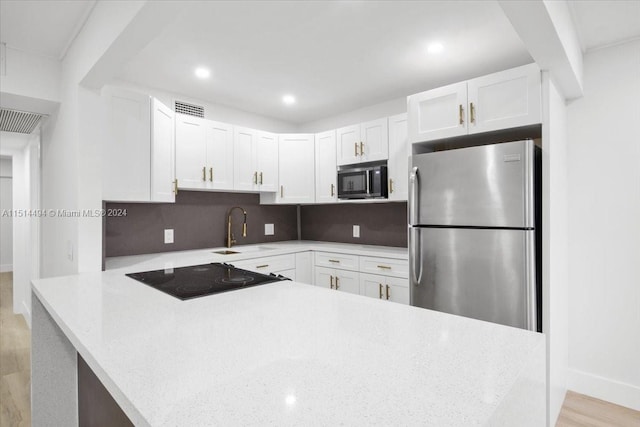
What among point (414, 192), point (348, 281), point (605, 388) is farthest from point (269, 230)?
point (605, 388)

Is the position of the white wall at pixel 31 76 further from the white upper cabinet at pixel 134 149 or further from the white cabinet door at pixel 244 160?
the white cabinet door at pixel 244 160

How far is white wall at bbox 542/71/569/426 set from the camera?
1955 mm

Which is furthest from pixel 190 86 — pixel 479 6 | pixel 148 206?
pixel 479 6

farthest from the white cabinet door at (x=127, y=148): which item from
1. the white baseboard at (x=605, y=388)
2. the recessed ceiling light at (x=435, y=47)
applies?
the white baseboard at (x=605, y=388)

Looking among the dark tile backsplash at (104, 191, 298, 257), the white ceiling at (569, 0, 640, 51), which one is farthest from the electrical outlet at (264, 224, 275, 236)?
the white ceiling at (569, 0, 640, 51)

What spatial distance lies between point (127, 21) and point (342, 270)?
96.8 inches

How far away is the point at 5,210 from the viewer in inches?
290

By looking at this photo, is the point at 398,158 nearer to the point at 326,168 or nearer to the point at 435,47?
the point at 326,168

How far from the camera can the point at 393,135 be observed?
3.01 meters

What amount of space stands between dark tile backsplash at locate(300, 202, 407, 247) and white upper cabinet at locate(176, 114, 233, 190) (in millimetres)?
1258

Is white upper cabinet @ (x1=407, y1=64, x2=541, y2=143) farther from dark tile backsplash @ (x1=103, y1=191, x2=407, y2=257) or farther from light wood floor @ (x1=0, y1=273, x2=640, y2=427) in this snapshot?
light wood floor @ (x1=0, y1=273, x2=640, y2=427)

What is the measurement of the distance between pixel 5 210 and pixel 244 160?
7301 mm

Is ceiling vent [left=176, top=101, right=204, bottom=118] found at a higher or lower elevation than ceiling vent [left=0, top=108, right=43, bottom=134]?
higher

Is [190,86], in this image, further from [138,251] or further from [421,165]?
[421,165]
